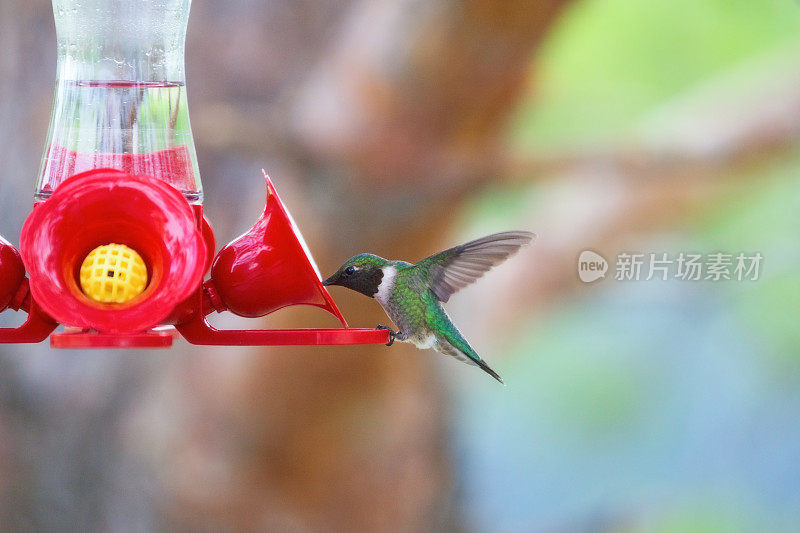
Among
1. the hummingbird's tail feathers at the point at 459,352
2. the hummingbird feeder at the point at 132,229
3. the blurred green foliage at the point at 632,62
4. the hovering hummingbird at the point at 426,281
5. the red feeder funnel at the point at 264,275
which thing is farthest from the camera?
the blurred green foliage at the point at 632,62

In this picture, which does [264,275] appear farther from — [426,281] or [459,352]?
[459,352]

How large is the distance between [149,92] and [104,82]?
0.08 meters

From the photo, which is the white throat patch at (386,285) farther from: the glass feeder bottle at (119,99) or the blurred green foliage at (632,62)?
the blurred green foliage at (632,62)

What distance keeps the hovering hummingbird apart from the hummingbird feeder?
6.2 inches

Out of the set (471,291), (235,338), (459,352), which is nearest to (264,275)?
(235,338)

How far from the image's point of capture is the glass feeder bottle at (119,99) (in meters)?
1.61

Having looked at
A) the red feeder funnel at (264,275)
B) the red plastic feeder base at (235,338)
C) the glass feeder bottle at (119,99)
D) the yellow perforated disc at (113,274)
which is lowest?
the red plastic feeder base at (235,338)

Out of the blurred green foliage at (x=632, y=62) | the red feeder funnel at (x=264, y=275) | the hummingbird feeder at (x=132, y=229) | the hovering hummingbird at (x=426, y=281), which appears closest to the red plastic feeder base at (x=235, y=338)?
the hummingbird feeder at (x=132, y=229)

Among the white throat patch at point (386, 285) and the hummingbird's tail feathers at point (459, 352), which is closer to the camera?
the white throat patch at point (386, 285)

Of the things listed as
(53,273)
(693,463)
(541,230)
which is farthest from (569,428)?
(53,273)

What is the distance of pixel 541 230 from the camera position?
12.4 feet

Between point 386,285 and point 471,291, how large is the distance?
1.99m

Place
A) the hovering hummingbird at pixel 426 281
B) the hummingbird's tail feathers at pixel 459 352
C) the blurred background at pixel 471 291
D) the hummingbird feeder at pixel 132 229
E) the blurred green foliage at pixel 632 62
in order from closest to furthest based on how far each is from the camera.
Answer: the hummingbird feeder at pixel 132 229 < the hovering hummingbird at pixel 426 281 < the hummingbird's tail feathers at pixel 459 352 < the blurred background at pixel 471 291 < the blurred green foliage at pixel 632 62

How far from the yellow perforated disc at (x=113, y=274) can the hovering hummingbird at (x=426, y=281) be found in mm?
458
